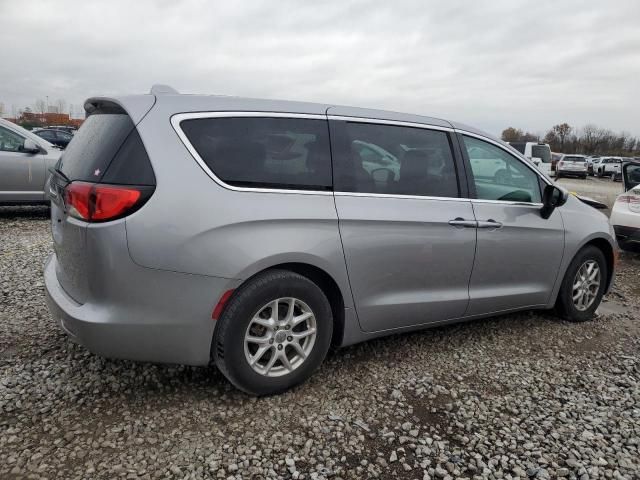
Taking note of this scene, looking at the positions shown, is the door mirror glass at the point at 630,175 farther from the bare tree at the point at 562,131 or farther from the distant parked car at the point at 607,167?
the bare tree at the point at 562,131

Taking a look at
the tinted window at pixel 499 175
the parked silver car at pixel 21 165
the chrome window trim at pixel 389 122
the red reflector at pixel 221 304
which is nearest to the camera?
the red reflector at pixel 221 304

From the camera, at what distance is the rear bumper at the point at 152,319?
8.00 feet

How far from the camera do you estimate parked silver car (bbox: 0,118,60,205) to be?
7.80 meters

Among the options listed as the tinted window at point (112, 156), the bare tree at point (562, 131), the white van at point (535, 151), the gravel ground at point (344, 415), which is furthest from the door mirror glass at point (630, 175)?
the bare tree at point (562, 131)

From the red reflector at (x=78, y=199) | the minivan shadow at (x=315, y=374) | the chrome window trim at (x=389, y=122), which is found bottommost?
the minivan shadow at (x=315, y=374)

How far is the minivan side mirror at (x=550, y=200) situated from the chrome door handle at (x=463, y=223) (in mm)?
861

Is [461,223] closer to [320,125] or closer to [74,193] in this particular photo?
[320,125]

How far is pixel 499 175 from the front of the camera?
3.92 m

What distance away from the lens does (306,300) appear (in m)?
2.80

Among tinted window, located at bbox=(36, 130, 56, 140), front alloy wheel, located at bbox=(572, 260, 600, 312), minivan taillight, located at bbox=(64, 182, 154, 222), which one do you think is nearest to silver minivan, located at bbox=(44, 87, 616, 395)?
minivan taillight, located at bbox=(64, 182, 154, 222)

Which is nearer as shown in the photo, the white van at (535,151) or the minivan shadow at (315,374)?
the minivan shadow at (315,374)

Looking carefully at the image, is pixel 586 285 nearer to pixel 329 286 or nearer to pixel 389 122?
pixel 389 122

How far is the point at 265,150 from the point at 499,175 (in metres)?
2.06

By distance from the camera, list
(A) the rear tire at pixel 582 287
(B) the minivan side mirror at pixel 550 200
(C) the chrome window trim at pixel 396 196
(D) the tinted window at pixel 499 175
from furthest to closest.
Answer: (A) the rear tire at pixel 582 287
(B) the minivan side mirror at pixel 550 200
(D) the tinted window at pixel 499 175
(C) the chrome window trim at pixel 396 196
